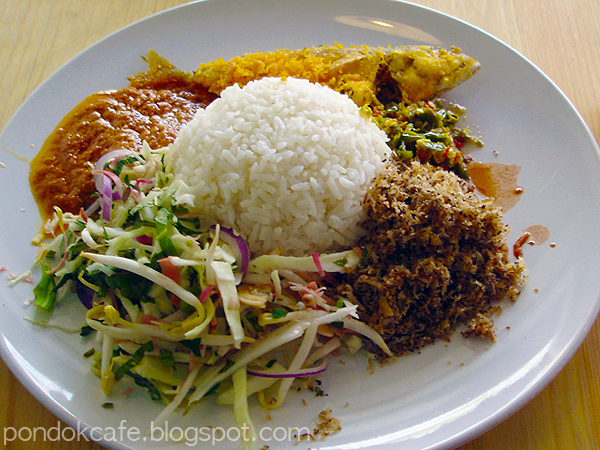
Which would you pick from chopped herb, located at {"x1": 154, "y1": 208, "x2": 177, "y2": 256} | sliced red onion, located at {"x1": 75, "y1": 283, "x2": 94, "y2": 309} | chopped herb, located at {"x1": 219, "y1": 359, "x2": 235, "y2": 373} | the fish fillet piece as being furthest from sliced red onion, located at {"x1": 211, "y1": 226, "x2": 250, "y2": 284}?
the fish fillet piece

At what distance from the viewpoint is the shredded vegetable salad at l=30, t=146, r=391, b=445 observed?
5.33 feet

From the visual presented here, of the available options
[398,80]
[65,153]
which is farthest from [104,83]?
[398,80]

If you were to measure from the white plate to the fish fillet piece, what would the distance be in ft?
0.47

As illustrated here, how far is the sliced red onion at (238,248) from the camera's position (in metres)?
1.79

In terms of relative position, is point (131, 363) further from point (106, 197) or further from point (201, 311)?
point (106, 197)

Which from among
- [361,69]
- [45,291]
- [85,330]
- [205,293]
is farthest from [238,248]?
[361,69]

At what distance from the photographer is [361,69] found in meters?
2.61

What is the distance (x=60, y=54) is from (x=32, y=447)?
2.51 meters

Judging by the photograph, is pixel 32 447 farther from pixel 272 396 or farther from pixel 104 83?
pixel 104 83

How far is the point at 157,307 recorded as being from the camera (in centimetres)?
172

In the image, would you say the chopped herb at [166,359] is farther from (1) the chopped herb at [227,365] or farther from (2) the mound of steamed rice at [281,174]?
(2) the mound of steamed rice at [281,174]

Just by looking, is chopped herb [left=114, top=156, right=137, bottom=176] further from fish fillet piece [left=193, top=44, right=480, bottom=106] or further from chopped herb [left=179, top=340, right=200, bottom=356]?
chopped herb [left=179, top=340, right=200, bottom=356]

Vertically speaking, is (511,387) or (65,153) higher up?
(65,153)

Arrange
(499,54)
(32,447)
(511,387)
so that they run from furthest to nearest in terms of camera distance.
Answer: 1. (499,54)
2. (32,447)
3. (511,387)
